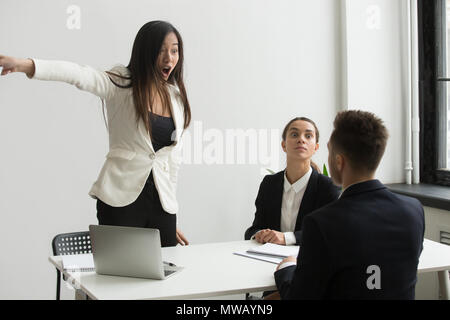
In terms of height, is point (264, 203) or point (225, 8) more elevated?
point (225, 8)

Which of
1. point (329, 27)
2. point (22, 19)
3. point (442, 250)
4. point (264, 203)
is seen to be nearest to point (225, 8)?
point (329, 27)

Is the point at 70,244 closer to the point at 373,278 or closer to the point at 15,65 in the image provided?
the point at 15,65

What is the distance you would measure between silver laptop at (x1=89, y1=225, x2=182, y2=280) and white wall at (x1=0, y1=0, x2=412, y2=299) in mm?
1495

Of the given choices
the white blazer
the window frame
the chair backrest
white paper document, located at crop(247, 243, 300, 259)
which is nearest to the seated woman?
white paper document, located at crop(247, 243, 300, 259)

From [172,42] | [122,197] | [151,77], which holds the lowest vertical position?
[122,197]

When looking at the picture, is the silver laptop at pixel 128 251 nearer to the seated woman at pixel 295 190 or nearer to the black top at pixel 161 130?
the black top at pixel 161 130

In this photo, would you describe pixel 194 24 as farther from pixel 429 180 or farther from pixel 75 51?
pixel 429 180

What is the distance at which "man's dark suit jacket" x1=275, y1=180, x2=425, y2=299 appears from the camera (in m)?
1.64

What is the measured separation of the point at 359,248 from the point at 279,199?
1.22 m

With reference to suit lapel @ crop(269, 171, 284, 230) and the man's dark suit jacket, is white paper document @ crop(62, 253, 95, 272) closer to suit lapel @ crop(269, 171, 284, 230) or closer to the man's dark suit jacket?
the man's dark suit jacket

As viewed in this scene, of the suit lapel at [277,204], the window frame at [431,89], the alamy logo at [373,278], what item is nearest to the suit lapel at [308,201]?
the suit lapel at [277,204]

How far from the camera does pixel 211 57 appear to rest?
12.5 ft

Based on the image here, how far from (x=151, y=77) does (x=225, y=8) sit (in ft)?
4.71
